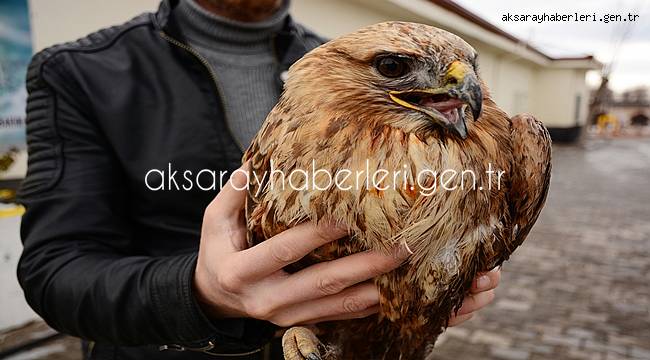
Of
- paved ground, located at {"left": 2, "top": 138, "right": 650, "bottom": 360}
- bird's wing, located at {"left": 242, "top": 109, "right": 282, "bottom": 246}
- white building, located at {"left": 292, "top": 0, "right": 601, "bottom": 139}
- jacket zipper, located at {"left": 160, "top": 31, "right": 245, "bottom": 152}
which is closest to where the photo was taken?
bird's wing, located at {"left": 242, "top": 109, "right": 282, "bottom": 246}

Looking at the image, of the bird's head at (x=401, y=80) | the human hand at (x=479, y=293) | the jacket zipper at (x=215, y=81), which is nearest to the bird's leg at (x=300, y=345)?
the human hand at (x=479, y=293)

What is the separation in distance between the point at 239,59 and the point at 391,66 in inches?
35.3

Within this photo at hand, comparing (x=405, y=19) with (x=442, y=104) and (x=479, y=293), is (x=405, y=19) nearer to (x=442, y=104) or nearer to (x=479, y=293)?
(x=442, y=104)

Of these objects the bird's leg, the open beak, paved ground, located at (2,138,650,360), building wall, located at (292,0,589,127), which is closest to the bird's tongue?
the open beak

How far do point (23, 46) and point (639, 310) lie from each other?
A: 18.3 feet

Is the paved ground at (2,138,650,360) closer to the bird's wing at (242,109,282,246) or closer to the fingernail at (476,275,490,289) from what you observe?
the fingernail at (476,275,490,289)

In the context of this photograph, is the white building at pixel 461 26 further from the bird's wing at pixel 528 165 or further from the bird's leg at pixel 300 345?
the bird's leg at pixel 300 345

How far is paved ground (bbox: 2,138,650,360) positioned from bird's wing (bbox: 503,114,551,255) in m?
3.17

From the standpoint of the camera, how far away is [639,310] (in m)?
4.88

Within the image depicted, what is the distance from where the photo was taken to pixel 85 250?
1.38 meters

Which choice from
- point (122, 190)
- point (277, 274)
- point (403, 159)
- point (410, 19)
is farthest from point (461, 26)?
point (122, 190)

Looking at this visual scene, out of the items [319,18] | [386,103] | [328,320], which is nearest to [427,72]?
[386,103]

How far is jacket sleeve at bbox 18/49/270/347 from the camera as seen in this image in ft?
4.07

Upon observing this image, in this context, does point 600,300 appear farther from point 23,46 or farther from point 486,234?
point 23,46
